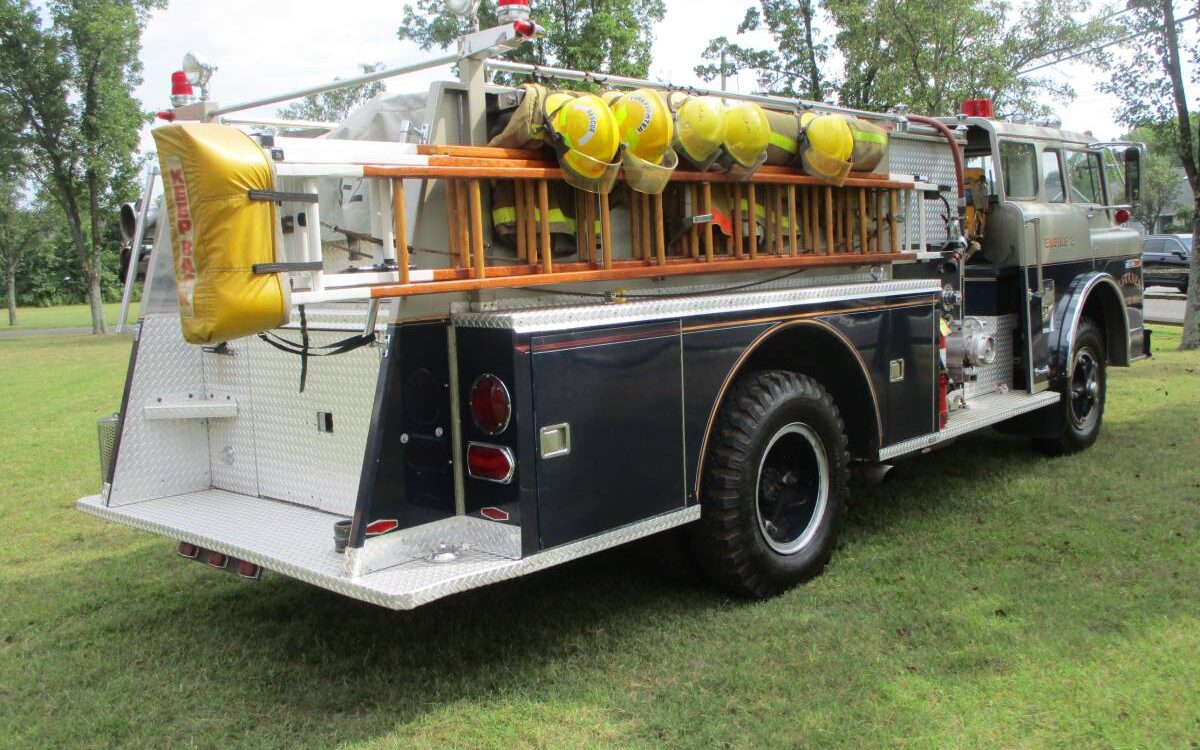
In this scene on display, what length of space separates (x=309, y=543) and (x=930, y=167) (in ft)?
14.5

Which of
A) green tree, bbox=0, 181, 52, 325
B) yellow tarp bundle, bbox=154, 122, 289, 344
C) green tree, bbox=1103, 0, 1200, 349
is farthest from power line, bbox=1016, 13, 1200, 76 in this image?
green tree, bbox=0, 181, 52, 325

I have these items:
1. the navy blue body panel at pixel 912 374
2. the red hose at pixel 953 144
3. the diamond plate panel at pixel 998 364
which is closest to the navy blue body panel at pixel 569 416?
the navy blue body panel at pixel 912 374

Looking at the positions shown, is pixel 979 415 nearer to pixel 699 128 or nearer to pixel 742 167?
pixel 742 167

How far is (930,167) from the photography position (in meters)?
6.27

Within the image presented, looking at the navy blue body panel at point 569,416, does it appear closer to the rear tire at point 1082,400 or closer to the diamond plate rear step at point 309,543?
the diamond plate rear step at point 309,543

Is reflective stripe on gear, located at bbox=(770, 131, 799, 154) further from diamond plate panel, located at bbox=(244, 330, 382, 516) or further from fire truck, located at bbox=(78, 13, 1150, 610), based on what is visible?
diamond plate panel, located at bbox=(244, 330, 382, 516)

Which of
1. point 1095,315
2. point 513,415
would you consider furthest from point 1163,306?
point 513,415

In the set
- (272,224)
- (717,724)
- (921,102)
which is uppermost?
(921,102)

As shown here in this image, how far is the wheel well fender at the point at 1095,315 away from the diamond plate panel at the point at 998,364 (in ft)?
1.14

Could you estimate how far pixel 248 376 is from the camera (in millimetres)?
4574

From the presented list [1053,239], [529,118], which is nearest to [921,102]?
[1053,239]

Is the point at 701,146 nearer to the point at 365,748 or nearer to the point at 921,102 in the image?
Result: the point at 365,748

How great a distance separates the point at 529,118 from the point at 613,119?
12.8 inches

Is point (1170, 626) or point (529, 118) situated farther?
point (1170, 626)
